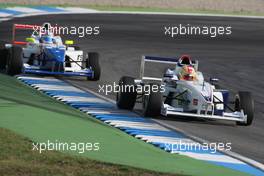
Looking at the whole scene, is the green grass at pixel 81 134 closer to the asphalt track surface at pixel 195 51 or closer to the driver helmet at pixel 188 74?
the asphalt track surface at pixel 195 51

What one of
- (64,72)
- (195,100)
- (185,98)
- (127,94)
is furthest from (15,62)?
(195,100)

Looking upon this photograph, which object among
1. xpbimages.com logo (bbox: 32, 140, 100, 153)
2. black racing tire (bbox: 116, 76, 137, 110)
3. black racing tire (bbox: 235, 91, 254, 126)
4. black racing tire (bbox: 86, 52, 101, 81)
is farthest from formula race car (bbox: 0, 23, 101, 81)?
xpbimages.com logo (bbox: 32, 140, 100, 153)

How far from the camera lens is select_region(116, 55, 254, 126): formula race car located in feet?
52.2

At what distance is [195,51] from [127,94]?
44.0ft

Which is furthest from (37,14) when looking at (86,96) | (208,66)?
(86,96)

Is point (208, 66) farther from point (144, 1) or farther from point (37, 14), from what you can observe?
point (144, 1)

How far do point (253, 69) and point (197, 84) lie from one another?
9497mm

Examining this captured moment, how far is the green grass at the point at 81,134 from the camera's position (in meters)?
11.6

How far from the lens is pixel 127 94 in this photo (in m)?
16.7

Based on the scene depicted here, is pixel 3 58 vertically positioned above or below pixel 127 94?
above

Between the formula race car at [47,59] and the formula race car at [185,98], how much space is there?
3.93m

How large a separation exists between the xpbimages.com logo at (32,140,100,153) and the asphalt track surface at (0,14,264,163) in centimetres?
233

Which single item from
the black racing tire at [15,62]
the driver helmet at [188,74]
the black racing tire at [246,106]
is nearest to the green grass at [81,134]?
the driver helmet at [188,74]

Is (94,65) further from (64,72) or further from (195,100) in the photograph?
(195,100)
